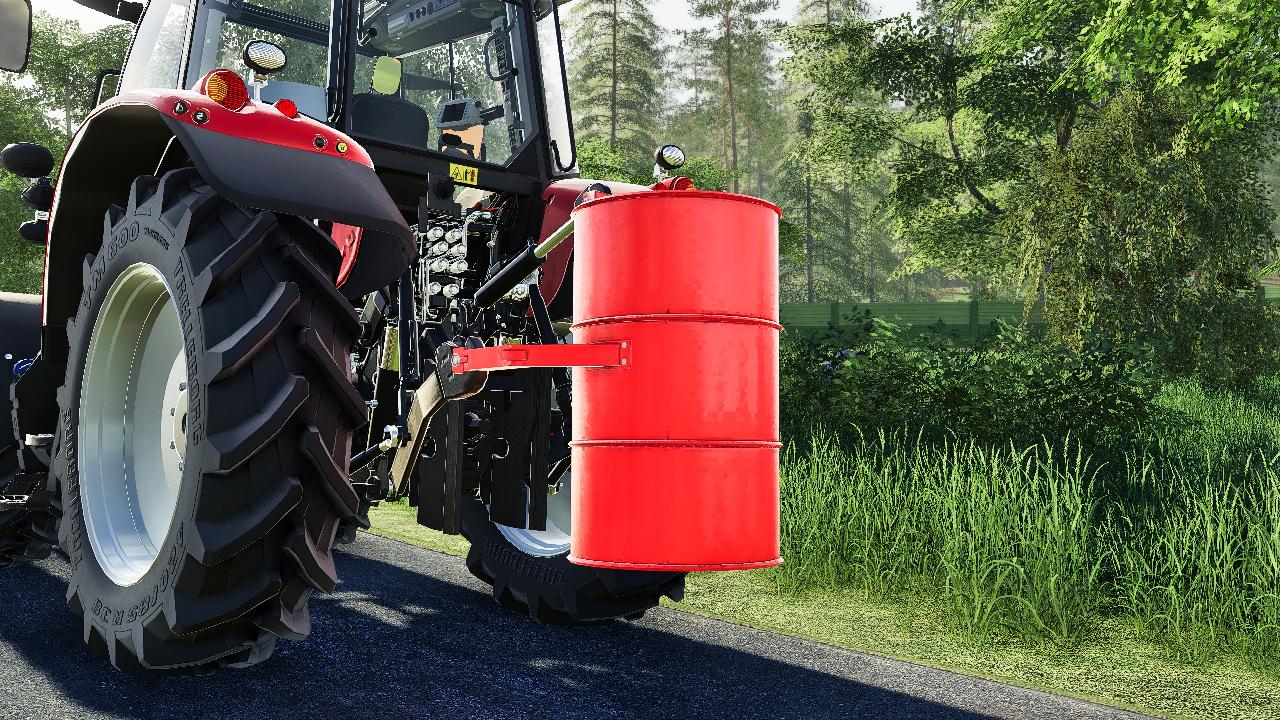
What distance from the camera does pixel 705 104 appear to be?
59844mm

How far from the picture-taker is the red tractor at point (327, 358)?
7.81 feet

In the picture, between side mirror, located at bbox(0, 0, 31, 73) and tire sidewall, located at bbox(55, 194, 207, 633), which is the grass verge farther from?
side mirror, located at bbox(0, 0, 31, 73)

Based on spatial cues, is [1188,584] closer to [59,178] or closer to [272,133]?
[272,133]

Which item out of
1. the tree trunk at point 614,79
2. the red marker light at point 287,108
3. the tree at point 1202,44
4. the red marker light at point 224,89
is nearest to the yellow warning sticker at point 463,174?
the red marker light at point 287,108

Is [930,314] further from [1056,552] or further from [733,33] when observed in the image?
[1056,552]

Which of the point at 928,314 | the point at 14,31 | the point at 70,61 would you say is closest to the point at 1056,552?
the point at 14,31

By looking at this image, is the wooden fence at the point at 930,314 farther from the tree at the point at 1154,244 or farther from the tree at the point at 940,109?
the tree at the point at 1154,244

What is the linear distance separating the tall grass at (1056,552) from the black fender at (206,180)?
9.30ft

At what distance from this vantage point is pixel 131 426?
314cm

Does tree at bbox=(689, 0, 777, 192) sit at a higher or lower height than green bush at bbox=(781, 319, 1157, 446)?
higher

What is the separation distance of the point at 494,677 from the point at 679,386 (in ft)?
4.76

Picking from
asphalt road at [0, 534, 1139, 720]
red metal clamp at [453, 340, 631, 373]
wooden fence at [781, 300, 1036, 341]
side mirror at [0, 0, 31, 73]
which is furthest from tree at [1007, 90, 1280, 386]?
wooden fence at [781, 300, 1036, 341]

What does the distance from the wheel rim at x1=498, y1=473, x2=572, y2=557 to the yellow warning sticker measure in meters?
1.23

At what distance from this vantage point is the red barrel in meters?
2.36
